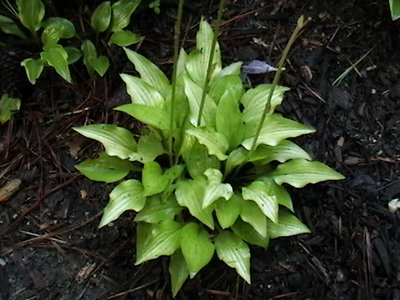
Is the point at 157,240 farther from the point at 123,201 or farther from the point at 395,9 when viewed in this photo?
the point at 395,9

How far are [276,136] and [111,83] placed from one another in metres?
1.03

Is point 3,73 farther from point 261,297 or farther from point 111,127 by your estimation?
point 261,297

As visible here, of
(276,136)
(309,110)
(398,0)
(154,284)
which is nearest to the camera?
(276,136)

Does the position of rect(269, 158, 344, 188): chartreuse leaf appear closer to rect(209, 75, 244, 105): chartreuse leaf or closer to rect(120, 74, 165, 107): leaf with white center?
rect(209, 75, 244, 105): chartreuse leaf

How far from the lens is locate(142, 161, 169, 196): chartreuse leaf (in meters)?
2.36

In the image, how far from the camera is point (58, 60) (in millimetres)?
2729

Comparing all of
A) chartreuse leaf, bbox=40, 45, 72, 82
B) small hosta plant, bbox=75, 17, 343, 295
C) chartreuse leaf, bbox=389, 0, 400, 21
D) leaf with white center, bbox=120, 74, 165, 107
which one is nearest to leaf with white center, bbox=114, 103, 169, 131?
small hosta plant, bbox=75, 17, 343, 295

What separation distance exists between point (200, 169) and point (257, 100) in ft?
1.40

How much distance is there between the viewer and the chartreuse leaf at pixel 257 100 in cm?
256

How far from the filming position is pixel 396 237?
8.90 feet

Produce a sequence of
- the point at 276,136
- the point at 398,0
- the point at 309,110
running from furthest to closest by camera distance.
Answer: the point at 309,110 < the point at 398,0 < the point at 276,136

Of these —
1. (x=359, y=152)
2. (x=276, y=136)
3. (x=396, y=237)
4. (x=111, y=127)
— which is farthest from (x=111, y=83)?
(x=396, y=237)

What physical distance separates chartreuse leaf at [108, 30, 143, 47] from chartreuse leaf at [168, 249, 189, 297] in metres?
1.10

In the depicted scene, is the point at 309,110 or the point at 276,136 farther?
the point at 309,110
